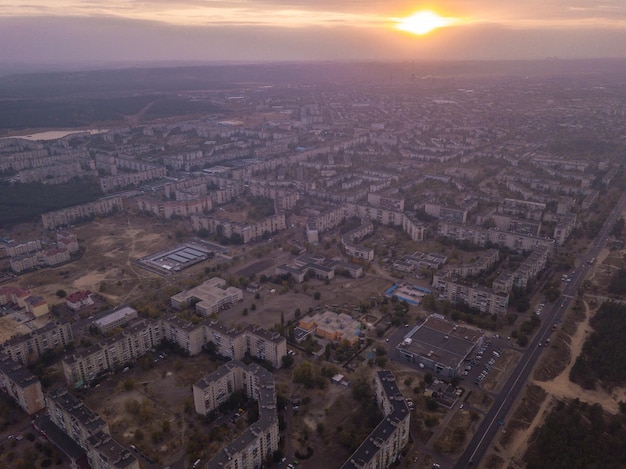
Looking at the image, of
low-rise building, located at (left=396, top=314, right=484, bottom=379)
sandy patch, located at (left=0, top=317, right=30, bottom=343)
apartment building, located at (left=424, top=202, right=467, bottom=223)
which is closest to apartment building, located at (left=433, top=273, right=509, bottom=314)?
low-rise building, located at (left=396, top=314, right=484, bottom=379)

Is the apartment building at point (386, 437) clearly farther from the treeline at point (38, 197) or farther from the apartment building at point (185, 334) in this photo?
the treeline at point (38, 197)

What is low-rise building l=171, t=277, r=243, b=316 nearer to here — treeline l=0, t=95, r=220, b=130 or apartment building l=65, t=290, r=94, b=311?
apartment building l=65, t=290, r=94, b=311

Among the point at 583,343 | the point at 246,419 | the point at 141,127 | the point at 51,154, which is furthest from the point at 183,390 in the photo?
the point at 141,127

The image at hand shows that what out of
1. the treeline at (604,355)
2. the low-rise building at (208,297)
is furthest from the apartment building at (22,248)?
the treeline at (604,355)

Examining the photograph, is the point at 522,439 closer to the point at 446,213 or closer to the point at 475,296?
the point at 475,296

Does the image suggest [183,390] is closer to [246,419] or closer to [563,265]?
[246,419]

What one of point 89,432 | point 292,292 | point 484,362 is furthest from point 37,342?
point 484,362
